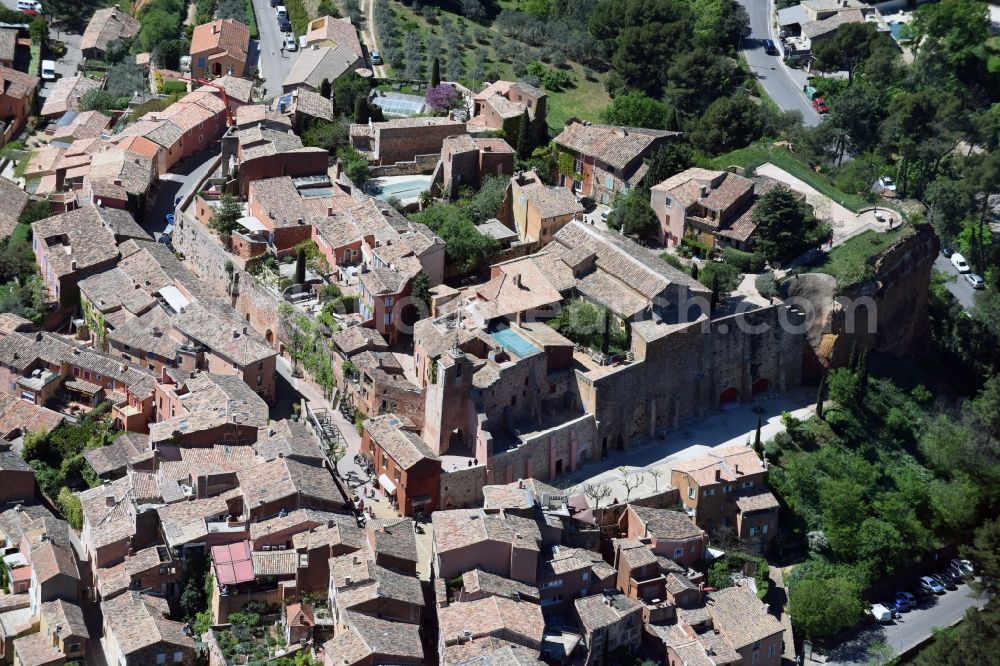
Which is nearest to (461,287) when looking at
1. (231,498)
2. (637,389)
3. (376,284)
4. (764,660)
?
(376,284)

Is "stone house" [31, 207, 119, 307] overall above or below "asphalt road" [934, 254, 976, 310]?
above

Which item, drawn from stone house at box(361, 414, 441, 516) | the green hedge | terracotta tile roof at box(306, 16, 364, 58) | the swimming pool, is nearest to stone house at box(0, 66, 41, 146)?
terracotta tile roof at box(306, 16, 364, 58)

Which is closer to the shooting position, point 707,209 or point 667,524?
point 667,524

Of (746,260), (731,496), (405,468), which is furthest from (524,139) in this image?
(405,468)

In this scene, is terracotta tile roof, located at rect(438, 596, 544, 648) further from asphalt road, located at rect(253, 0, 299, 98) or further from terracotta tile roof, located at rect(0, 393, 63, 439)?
asphalt road, located at rect(253, 0, 299, 98)

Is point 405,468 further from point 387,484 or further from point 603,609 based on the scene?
point 603,609

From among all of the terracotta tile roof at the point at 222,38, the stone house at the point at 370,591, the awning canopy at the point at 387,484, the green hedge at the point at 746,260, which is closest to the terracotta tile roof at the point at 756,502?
the green hedge at the point at 746,260

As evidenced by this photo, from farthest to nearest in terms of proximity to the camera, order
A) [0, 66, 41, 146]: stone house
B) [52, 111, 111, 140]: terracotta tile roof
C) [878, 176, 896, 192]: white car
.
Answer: [0, 66, 41, 146]: stone house
[878, 176, 896, 192]: white car
[52, 111, 111, 140]: terracotta tile roof
